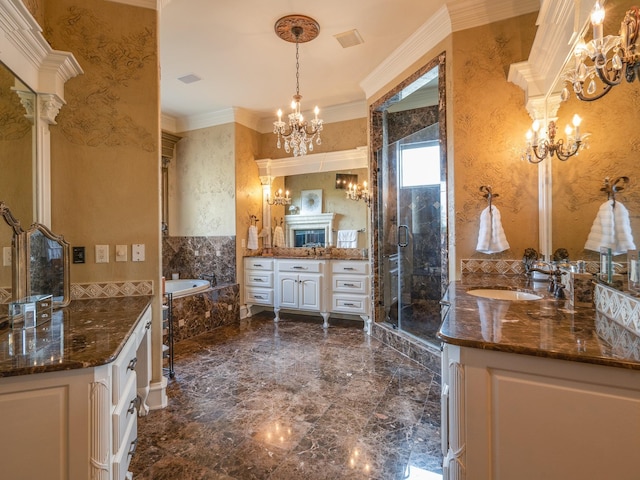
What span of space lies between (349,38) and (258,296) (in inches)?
136

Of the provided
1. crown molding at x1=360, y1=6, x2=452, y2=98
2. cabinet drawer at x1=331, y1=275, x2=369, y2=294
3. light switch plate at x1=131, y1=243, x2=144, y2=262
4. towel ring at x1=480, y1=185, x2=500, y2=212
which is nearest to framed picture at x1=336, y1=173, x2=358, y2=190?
crown molding at x1=360, y1=6, x2=452, y2=98

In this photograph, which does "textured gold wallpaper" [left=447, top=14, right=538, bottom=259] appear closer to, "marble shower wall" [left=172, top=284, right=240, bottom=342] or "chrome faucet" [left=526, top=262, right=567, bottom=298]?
"chrome faucet" [left=526, top=262, right=567, bottom=298]

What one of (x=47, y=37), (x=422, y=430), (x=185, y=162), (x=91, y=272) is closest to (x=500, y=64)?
(x=422, y=430)

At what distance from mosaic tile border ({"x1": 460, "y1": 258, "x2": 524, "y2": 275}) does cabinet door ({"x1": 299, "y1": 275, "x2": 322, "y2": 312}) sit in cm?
221

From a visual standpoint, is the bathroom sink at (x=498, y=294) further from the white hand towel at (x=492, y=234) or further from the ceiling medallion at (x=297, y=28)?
the ceiling medallion at (x=297, y=28)

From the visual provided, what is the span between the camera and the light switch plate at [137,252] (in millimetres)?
2196

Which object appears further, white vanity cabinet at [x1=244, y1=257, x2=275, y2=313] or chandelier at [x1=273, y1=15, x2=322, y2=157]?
white vanity cabinet at [x1=244, y1=257, x2=275, y2=313]

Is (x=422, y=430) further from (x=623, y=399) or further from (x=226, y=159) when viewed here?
(x=226, y=159)

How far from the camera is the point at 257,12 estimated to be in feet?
8.46

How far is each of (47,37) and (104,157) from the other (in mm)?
813

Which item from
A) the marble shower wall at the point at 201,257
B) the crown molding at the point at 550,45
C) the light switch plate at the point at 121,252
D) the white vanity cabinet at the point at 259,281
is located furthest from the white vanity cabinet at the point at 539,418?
the marble shower wall at the point at 201,257

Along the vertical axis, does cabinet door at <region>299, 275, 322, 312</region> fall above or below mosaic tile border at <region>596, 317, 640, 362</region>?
below

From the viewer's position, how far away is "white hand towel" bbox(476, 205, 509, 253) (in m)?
2.30

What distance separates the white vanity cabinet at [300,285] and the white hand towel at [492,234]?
232 cm
